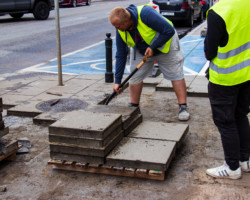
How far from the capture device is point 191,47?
11617 mm

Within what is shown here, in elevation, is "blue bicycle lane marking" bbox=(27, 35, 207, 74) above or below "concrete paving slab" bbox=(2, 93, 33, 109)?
below

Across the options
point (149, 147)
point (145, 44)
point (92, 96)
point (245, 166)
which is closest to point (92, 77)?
point (92, 96)

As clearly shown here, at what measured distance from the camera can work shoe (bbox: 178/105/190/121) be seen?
5488 millimetres

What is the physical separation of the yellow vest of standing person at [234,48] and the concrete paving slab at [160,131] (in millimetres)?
1017

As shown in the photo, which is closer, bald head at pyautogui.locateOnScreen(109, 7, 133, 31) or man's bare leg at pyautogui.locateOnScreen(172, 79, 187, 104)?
bald head at pyautogui.locateOnScreen(109, 7, 133, 31)

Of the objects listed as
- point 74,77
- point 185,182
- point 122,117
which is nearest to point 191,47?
point 74,77

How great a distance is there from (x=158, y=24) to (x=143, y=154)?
180 cm

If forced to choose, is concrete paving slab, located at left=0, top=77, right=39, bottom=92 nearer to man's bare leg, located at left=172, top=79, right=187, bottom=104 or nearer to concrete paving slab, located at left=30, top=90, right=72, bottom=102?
concrete paving slab, located at left=30, top=90, right=72, bottom=102

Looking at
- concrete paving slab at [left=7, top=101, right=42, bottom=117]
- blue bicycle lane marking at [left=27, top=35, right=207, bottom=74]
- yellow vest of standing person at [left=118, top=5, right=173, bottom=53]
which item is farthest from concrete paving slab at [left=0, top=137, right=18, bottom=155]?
blue bicycle lane marking at [left=27, top=35, right=207, bottom=74]

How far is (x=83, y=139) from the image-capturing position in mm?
3803

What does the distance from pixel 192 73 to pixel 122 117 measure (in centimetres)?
413

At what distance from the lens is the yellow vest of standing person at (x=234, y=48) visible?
3291mm

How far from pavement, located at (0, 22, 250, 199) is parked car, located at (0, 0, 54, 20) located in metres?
10.9

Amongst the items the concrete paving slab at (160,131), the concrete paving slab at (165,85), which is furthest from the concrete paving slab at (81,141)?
the concrete paving slab at (165,85)
